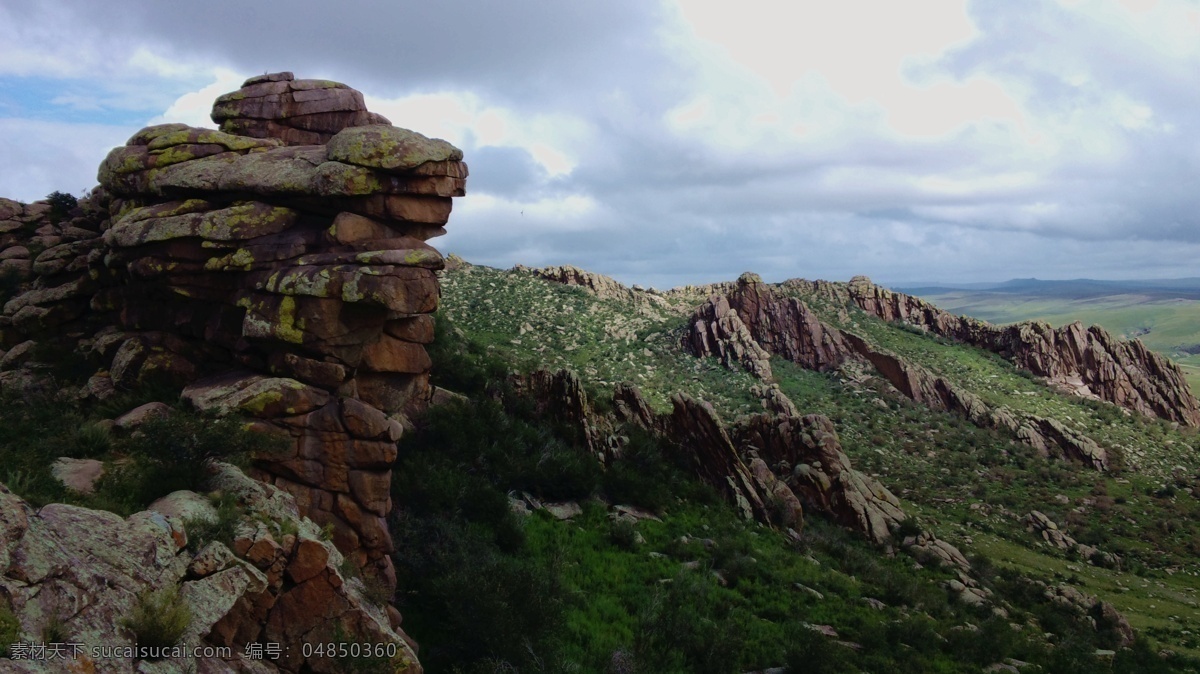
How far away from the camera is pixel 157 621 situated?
9.52 metres

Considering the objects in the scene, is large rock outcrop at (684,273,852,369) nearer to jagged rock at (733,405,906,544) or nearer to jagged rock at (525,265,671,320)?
jagged rock at (525,265,671,320)

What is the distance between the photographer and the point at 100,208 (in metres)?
27.4

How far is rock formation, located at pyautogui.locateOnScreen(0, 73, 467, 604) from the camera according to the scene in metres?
18.0

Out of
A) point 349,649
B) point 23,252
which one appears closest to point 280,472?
point 349,649

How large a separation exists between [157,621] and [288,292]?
10.4 meters

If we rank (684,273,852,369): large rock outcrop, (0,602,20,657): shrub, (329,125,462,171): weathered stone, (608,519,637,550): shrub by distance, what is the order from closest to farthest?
(0,602,20,657): shrub → (329,125,462,171): weathered stone → (608,519,637,550): shrub → (684,273,852,369): large rock outcrop

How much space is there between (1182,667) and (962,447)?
30.6 metres

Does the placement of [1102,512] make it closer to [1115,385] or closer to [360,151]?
[1115,385]

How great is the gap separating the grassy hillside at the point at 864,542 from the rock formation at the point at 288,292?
203 inches

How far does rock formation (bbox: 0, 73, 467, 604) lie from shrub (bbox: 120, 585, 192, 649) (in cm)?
724

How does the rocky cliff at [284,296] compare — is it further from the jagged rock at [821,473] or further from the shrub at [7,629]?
the jagged rock at [821,473]

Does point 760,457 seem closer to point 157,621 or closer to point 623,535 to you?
point 623,535

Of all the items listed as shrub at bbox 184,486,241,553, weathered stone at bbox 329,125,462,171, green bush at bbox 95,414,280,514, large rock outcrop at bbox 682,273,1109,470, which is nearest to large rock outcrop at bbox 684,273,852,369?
large rock outcrop at bbox 682,273,1109,470

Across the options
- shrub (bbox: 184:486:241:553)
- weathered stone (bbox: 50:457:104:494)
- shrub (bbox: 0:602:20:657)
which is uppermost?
weathered stone (bbox: 50:457:104:494)
